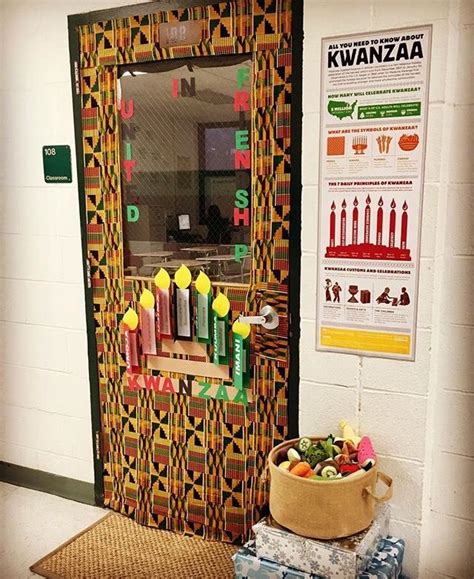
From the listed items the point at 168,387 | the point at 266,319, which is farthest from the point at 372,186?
the point at 168,387

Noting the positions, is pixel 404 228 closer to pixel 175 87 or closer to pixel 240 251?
pixel 240 251

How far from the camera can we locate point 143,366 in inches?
102

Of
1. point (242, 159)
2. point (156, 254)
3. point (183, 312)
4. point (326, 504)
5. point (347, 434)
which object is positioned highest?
point (242, 159)

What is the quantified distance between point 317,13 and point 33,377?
2021mm

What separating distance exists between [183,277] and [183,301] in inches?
3.8

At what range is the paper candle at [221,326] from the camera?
7.79ft

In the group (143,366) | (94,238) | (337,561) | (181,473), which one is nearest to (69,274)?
(94,238)

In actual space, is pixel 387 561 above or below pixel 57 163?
below

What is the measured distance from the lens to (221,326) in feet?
7.79

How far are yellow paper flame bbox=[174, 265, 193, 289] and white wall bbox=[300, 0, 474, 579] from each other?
49 centimetres

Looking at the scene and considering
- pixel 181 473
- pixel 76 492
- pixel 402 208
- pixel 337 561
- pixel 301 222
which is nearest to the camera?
pixel 337 561

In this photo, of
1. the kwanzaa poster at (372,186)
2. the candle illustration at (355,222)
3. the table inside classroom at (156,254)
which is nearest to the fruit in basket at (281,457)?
the kwanzaa poster at (372,186)

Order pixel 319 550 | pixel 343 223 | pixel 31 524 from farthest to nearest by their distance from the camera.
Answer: pixel 31 524 < pixel 343 223 < pixel 319 550

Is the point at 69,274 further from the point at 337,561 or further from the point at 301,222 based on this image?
the point at 337,561
